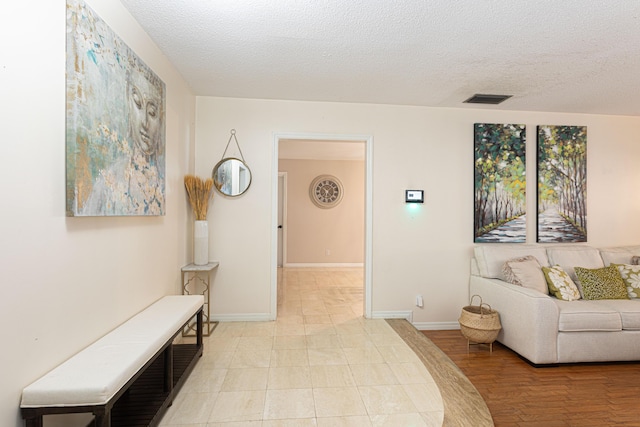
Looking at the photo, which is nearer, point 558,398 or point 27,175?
point 27,175

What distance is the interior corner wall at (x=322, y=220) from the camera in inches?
293

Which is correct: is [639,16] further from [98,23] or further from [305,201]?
[305,201]

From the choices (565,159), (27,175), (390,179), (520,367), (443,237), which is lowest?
(520,367)

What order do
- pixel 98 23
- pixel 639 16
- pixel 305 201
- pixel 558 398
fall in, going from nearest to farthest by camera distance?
pixel 98 23
pixel 639 16
pixel 558 398
pixel 305 201

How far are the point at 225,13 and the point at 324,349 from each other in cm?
265

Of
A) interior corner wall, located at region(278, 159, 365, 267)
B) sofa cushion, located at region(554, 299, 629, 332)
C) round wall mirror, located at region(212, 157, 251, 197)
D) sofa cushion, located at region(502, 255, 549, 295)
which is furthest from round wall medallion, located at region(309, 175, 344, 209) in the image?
sofa cushion, located at region(554, 299, 629, 332)

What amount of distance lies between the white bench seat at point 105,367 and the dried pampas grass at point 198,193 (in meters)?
1.39

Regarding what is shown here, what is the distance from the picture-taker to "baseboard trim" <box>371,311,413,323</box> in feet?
12.5

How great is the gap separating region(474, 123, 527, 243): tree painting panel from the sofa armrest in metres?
0.82

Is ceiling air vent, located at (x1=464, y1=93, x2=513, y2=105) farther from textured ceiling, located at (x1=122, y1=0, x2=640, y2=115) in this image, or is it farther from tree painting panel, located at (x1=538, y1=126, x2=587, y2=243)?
tree painting panel, located at (x1=538, y1=126, x2=587, y2=243)

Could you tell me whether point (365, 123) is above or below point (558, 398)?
above

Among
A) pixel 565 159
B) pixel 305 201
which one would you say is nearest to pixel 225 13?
pixel 565 159

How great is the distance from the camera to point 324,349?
2941mm

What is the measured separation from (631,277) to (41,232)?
4600 millimetres
